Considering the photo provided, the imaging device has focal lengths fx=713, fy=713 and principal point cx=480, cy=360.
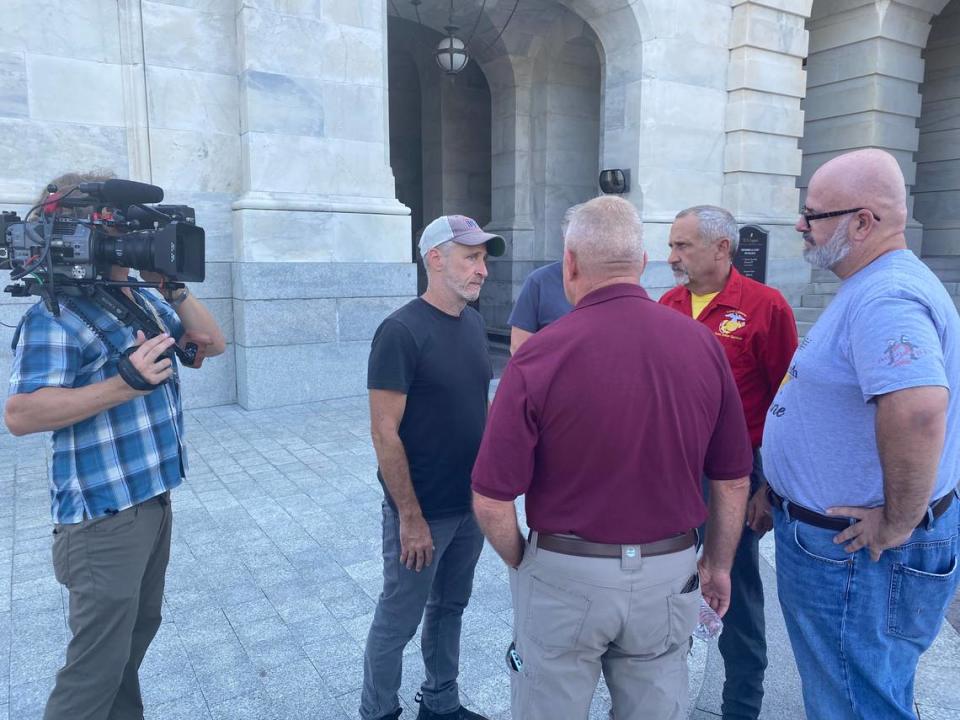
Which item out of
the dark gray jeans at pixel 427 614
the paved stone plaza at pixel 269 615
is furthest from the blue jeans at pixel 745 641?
the dark gray jeans at pixel 427 614

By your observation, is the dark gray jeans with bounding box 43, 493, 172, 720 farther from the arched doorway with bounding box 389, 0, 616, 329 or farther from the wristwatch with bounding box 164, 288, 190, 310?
the arched doorway with bounding box 389, 0, 616, 329

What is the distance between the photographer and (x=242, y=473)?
5.68m

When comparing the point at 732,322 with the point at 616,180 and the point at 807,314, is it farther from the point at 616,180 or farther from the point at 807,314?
the point at 807,314

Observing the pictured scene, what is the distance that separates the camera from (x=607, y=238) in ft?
6.17

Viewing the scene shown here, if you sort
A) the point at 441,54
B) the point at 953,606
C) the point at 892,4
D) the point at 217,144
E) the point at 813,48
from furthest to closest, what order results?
the point at 813,48, the point at 892,4, the point at 441,54, the point at 217,144, the point at 953,606

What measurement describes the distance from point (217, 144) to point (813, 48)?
1047cm

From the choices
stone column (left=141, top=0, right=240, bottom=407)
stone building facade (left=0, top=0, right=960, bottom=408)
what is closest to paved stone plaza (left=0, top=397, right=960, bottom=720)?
stone column (left=141, top=0, right=240, bottom=407)

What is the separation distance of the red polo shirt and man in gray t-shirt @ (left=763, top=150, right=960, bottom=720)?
2.45 ft

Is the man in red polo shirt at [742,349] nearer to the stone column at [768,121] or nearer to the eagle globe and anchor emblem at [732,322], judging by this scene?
the eagle globe and anchor emblem at [732,322]

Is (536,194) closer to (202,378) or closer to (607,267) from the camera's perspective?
(202,378)

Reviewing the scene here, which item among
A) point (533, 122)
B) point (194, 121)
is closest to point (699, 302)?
point (194, 121)

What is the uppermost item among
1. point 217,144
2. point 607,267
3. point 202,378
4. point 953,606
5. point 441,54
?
point 441,54

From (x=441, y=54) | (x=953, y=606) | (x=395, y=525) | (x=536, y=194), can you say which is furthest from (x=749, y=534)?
(x=536, y=194)

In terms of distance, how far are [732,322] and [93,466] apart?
241 cm
